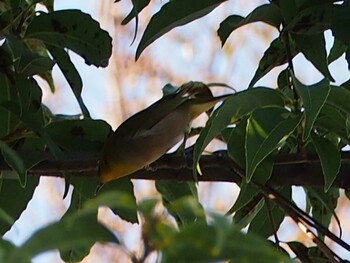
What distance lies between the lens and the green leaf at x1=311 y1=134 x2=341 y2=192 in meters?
0.61

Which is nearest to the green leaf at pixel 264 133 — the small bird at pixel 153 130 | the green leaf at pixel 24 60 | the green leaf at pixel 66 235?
the small bird at pixel 153 130

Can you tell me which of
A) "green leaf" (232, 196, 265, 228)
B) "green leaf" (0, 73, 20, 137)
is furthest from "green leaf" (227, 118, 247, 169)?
"green leaf" (0, 73, 20, 137)

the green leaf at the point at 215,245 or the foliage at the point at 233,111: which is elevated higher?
the green leaf at the point at 215,245

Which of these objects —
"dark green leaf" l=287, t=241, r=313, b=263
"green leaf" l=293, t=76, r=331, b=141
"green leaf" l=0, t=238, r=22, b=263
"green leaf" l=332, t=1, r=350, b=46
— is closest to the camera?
"green leaf" l=0, t=238, r=22, b=263

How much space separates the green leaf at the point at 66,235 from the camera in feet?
0.81

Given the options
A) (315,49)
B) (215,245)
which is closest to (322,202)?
(315,49)

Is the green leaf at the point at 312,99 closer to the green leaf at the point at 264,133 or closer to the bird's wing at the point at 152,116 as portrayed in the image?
the green leaf at the point at 264,133

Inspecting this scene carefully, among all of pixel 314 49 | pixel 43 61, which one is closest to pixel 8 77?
pixel 43 61

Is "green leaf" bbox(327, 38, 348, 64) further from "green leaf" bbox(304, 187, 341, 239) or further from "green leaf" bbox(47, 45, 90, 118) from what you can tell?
"green leaf" bbox(47, 45, 90, 118)

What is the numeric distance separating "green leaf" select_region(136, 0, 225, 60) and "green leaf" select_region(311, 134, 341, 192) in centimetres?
16

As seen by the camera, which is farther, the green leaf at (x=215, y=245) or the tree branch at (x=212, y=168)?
the tree branch at (x=212, y=168)

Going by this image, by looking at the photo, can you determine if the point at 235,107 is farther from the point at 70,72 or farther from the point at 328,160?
the point at 70,72

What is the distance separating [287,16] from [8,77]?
9.6 inches

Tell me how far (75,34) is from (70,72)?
4cm
